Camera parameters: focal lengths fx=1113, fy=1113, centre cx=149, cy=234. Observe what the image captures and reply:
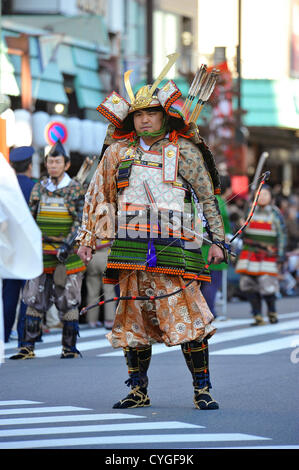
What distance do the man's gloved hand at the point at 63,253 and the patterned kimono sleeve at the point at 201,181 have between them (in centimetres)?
299

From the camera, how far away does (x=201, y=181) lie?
695 cm

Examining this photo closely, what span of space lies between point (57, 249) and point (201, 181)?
3.18m

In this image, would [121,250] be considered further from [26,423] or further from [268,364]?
[268,364]

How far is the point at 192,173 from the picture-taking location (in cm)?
693

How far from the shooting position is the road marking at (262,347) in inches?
415

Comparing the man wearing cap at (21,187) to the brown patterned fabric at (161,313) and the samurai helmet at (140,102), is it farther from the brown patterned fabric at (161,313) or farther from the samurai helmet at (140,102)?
the samurai helmet at (140,102)

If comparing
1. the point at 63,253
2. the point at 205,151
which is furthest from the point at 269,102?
the point at 205,151

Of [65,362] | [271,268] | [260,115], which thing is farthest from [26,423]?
[260,115]

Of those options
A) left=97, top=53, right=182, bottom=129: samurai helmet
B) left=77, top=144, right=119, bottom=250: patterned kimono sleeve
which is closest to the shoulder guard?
left=97, top=53, right=182, bottom=129: samurai helmet

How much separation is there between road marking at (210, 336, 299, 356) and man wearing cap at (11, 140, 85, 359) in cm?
149

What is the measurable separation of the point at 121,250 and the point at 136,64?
20.5 m

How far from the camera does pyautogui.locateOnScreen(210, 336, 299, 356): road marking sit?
34.6 ft

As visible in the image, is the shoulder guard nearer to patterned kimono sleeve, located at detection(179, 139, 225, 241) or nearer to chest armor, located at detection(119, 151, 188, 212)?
patterned kimono sleeve, located at detection(179, 139, 225, 241)

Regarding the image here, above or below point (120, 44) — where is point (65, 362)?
below
